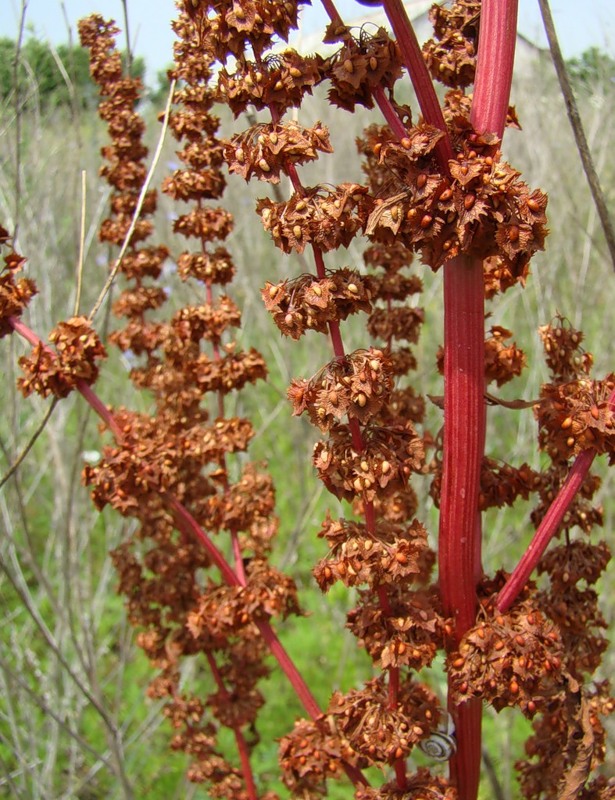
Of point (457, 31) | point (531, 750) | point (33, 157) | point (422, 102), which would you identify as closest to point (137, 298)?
point (457, 31)

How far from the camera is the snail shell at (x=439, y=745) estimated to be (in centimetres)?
101

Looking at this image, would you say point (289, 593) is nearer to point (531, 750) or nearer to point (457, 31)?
point (531, 750)

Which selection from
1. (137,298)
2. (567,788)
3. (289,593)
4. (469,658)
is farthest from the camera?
(137,298)

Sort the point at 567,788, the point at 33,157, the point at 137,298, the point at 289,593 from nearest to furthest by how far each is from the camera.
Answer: the point at 567,788 → the point at 289,593 → the point at 137,298 → the point at 33,157

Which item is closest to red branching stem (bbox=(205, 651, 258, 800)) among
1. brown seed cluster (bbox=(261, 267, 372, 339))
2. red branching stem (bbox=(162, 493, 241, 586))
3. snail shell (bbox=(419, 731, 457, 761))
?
red branching stem (bbox=(162, 493, 241, 586))

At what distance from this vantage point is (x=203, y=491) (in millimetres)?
1389

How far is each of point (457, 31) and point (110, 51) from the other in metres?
0.72

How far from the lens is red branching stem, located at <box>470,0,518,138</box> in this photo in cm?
83

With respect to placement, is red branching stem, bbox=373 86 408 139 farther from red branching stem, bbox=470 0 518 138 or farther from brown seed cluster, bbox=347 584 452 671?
brown seed cluster, bbox=347 584 452 671

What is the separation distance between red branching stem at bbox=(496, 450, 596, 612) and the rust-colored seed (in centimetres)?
35

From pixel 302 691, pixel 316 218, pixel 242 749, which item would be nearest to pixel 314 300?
pixel 316 218

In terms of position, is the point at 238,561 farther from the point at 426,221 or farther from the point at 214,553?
the point at 426,221

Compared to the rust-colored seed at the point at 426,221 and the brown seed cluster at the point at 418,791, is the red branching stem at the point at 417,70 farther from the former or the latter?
the brown seed cluster at the point at 418,791

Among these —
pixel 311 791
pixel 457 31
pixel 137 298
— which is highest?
pixel 457 31
